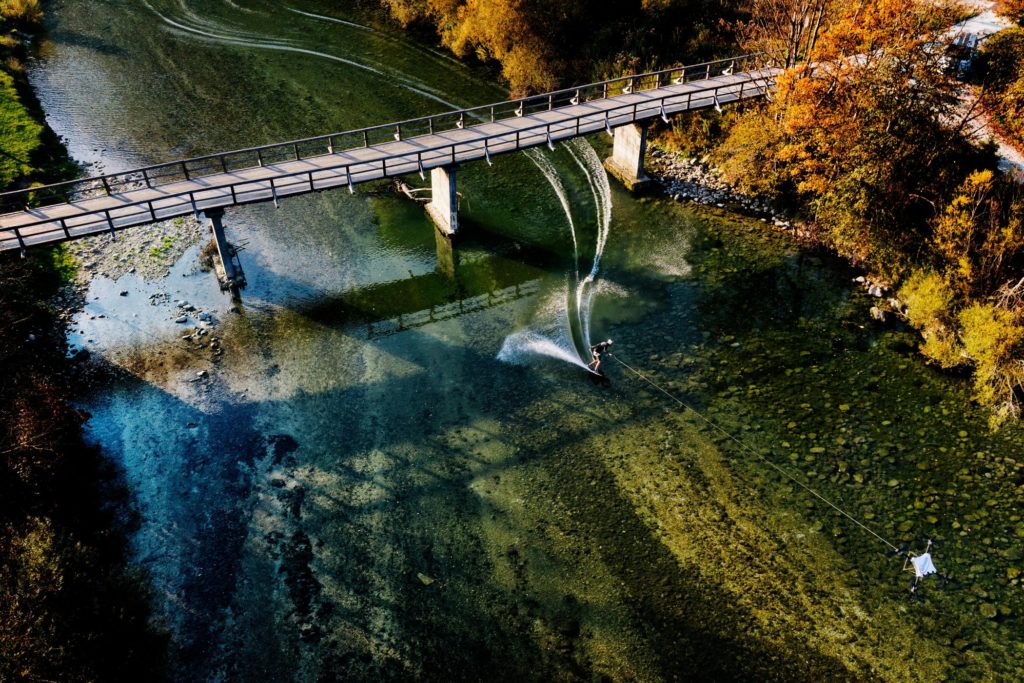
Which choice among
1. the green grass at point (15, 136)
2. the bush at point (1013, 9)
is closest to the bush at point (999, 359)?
the bush at point (1013, 9)

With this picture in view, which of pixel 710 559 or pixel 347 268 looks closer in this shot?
pixel 710 559

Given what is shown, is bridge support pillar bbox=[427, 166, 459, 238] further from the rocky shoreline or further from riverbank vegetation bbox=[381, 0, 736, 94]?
riverbank vegetation bbox=[381, 0, 736, 94]

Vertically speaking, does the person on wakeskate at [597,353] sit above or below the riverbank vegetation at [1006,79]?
below

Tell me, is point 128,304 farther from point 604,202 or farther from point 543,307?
point 604,202

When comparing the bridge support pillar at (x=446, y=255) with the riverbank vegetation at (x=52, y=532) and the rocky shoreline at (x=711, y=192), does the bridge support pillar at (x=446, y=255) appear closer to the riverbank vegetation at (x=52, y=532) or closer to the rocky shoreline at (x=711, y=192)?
the rocky shoreline at (x=711, y=192)

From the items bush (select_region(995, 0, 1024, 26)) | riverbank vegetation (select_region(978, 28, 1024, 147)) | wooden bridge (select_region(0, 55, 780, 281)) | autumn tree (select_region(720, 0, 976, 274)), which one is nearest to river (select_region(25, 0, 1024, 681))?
autumn tree (select_region(720, 0, 976, 274))

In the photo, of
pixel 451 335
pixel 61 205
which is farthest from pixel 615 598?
pixel 61 205

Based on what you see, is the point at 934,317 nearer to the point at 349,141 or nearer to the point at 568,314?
the point at 568,314
